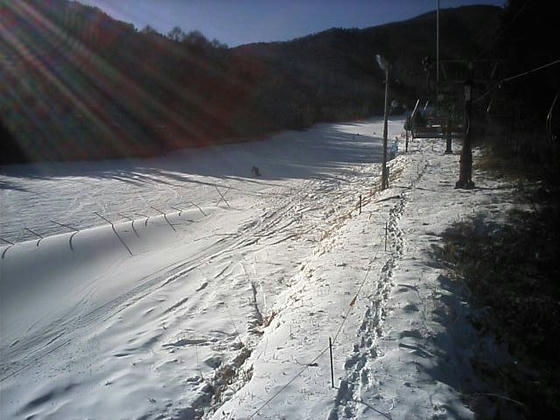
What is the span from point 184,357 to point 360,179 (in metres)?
14.8

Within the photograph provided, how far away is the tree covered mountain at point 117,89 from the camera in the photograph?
2208cm

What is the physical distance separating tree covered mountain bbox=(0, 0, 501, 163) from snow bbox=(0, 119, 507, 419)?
24.7ft

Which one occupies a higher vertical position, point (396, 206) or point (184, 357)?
point (396, 206)

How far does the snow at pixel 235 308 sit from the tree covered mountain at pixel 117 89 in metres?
7.52

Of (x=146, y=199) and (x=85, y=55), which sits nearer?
(x=146, y=199)

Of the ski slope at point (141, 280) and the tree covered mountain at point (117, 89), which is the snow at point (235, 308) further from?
the tree covered mountain at point (117, 89)

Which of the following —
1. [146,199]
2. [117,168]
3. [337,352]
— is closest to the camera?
[337,352]

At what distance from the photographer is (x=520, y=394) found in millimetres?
4238

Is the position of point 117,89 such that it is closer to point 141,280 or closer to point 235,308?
point 141,280

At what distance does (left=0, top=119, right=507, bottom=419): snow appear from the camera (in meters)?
4.27

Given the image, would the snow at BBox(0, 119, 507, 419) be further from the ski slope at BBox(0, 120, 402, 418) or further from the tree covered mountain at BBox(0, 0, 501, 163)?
the tree covered mountain at BBox(0, 0, 501, 163)

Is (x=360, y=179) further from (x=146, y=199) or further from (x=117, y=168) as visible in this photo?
(x=117, y=168)

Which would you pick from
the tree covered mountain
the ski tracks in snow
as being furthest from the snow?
the tree covered mountain

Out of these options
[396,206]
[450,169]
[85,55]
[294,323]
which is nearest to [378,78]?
[85,55]
